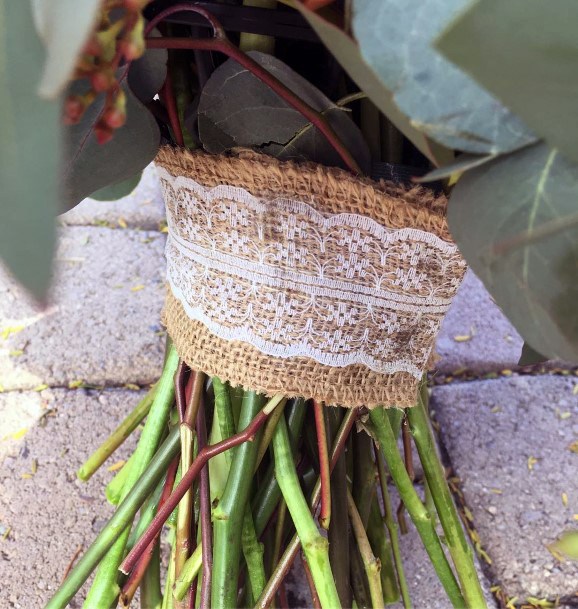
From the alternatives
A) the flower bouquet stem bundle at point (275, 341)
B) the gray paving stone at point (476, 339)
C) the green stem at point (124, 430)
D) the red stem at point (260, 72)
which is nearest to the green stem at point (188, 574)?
the flower bouquet stem bundle at point (275, 341)

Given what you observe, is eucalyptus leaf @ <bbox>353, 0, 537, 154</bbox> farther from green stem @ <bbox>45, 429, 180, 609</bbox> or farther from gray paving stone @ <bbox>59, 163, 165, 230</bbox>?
gray paving stone @ <bbox>59, 163, 165, 230</bbox>

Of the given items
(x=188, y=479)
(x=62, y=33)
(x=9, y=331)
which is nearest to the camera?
(x=62, y=33)

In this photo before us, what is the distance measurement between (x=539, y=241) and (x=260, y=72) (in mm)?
106

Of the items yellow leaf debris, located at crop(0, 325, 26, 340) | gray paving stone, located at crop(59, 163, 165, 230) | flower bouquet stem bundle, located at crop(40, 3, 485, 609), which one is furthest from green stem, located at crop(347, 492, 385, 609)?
gray paving stone, located at crop(59, 163, 165, 230)

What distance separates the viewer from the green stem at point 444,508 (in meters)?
0.33

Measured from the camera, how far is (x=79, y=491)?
1.48 ft

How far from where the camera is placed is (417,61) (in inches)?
4.4

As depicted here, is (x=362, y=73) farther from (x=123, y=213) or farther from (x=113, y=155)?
(x=123, y=213)

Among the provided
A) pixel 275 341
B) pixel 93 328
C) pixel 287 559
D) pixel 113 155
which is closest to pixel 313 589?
pixel 287 559

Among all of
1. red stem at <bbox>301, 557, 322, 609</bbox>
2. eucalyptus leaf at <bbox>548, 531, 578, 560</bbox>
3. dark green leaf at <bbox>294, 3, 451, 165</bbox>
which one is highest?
dark green leaf at <bbox>294, 3, 451, 165</bbox>

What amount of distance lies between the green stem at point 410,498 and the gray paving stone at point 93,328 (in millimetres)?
308

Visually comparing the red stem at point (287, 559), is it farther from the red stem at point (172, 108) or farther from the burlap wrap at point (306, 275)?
the red stem at point (172, 108)

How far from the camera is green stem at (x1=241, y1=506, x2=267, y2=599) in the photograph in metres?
0.31

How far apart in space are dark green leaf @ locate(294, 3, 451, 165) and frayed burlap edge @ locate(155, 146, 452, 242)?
9 centimetres
